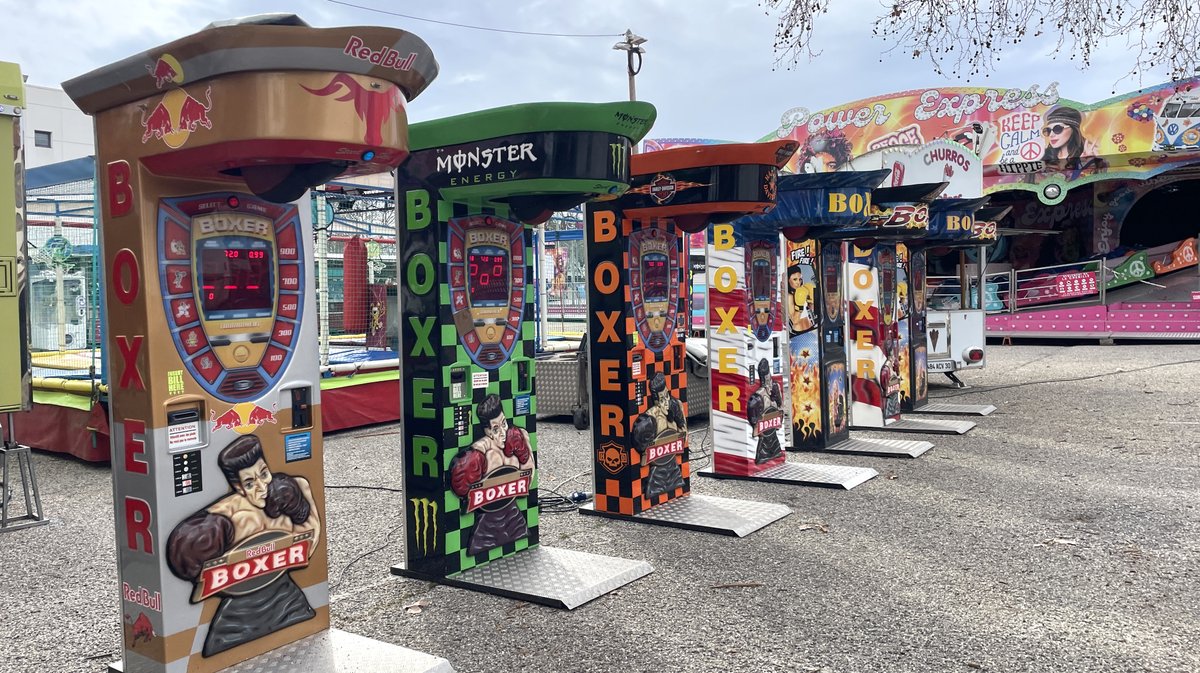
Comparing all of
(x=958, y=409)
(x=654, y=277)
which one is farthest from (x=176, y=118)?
(x=958, y=409)

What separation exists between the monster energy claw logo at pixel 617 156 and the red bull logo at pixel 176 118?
6.13 ft

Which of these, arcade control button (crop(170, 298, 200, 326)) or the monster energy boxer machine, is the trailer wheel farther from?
arcade control button (crop(170, 298, 200, 326))

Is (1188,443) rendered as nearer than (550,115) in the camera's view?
No

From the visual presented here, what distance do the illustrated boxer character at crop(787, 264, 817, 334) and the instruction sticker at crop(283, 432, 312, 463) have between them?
4948 millimetres

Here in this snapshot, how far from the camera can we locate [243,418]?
330 centimetres

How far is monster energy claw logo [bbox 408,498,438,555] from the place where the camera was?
177 inches

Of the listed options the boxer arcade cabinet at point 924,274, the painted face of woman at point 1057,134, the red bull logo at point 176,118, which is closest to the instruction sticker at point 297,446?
the red bull logo at point 176,118

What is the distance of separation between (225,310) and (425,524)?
1.72m

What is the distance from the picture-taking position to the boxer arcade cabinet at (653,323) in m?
5.43

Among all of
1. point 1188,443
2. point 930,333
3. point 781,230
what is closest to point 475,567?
point 781,230

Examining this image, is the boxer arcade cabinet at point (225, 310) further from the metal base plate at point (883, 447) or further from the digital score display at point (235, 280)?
the metal base plate at point (883, 447)

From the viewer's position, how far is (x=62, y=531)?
565 cm

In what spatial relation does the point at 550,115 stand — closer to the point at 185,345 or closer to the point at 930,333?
the point at 185,345

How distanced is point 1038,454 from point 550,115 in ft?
18.7
